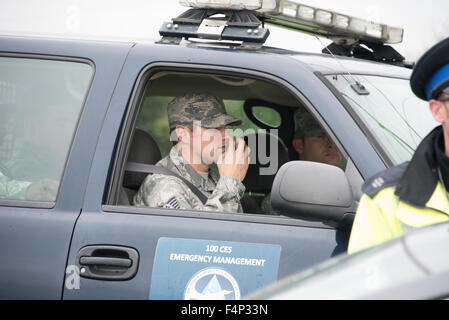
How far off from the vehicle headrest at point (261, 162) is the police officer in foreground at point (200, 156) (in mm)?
269

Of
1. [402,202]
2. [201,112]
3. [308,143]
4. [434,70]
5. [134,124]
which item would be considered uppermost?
[434,70]

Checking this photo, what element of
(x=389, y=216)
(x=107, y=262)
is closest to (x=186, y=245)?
(x=107, y=262)

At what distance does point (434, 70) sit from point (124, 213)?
45.0 inches

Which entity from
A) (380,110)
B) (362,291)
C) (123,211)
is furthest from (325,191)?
(362,291)

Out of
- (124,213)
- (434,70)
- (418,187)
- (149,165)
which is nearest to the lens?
(418,187)

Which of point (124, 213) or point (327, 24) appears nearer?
point (124, 213)

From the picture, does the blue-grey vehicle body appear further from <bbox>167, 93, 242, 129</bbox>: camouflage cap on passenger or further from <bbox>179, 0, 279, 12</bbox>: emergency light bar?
<bbox>167, 93, 242, 129</bbox>: camouflage cap on passenger

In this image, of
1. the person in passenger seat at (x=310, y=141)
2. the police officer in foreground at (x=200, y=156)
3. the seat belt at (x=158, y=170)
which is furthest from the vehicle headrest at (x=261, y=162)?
the seat belt at (x=158, y=170)

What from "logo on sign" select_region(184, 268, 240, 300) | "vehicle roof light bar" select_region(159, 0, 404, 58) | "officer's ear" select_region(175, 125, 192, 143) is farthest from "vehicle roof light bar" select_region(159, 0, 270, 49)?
"logo on sign" select_region(184, 268, 240, 300)

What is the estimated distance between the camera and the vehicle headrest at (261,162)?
11.8 ft

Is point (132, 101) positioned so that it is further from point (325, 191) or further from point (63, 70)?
point (325, 191)

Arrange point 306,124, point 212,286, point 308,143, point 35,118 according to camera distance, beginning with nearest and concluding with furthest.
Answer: point 212,286 < point 35,118 < point 306,124 < point 308,143

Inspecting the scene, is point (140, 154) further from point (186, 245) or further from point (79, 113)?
point (186, 245)

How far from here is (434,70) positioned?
2041mm
